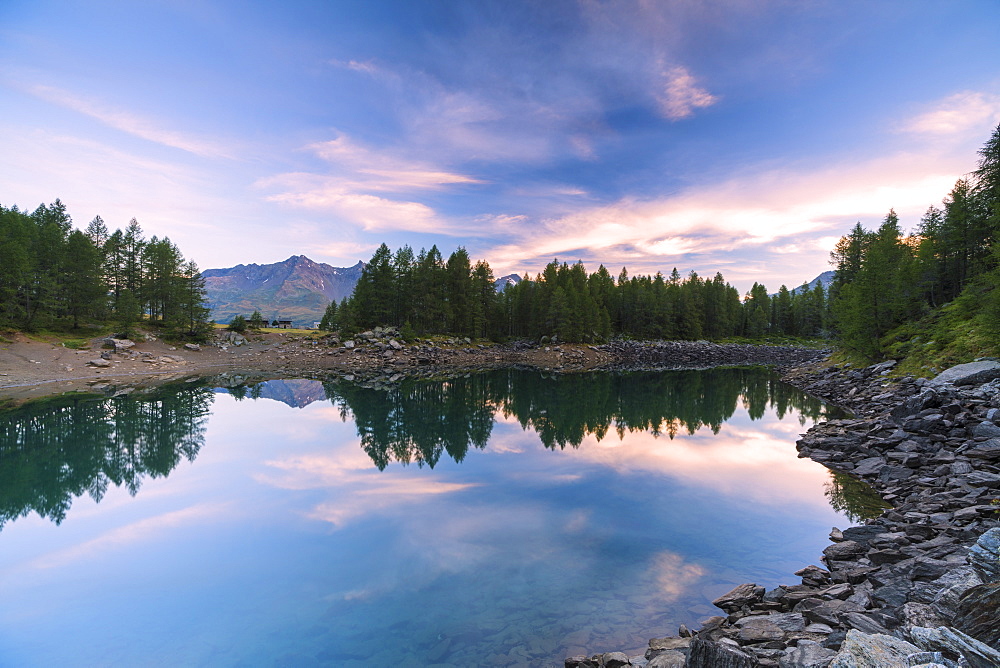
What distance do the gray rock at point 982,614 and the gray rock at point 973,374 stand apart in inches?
875

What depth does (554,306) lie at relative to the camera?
3629 inches

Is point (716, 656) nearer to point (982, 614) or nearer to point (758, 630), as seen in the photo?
point (758, 630)

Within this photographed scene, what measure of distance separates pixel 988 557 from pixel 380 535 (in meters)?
13.2

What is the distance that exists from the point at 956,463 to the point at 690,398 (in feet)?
92.8

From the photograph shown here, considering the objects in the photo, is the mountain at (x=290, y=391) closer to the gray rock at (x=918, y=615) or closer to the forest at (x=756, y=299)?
the forest at (x=756, y=299)

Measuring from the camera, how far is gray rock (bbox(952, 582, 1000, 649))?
4953 millimetres

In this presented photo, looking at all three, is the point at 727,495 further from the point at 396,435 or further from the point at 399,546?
the point at 396,435

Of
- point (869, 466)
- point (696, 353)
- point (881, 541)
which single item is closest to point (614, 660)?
point (881, 541)

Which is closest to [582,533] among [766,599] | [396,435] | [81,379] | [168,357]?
[766,599]

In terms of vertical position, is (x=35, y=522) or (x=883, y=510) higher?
(x=883, y=510)

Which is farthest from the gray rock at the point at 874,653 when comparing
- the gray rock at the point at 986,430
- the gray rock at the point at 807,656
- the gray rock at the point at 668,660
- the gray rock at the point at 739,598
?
the gray rock at the point at 986,430

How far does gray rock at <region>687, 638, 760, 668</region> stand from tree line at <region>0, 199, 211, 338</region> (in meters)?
68.0

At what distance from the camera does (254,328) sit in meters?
85.7

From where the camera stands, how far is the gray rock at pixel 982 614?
195 inches
